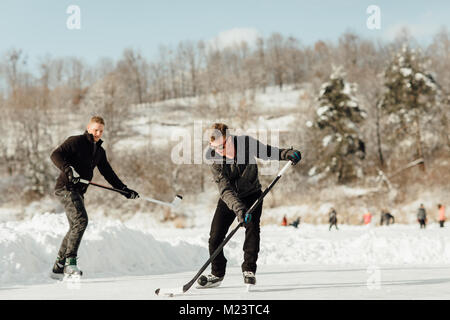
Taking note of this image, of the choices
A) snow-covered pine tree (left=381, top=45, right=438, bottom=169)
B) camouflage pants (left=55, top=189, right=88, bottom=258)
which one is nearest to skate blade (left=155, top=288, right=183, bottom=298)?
camouflage pants (left=55, top=189, right=88, bottom=258)

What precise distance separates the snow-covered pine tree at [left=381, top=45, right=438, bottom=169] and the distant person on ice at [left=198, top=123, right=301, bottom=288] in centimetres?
3503

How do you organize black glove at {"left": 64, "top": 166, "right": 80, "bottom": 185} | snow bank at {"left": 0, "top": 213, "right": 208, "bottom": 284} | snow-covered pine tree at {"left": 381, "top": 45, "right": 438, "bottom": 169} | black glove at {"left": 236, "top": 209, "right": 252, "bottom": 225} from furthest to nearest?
snow-covered pine tree at {"left": 381, "top": 45, "right": 438, "bottom": 169}
snow bank at {"left": 0, "top": 213, "right": 208, "bottom": 284}
black glove at {"left": 64, "top": 166, "right": 80, "bottom": 185}
black glove at {"left": 236, "top": 209, "right": 252, "bottom": 225}

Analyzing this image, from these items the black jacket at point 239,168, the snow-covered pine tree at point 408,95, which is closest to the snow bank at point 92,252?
the black jacket at point 239,168

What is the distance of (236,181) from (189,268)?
10.8 ft

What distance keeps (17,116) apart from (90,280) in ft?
146

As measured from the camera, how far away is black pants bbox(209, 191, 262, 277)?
4.55m

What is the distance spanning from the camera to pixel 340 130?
116 feet

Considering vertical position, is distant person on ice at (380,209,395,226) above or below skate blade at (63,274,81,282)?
below

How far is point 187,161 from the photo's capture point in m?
38.4

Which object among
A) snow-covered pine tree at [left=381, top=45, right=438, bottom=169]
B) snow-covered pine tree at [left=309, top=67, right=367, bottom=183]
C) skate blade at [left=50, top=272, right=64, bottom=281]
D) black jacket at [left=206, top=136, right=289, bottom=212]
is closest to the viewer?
black jacket at [left=206, top=136, right=289, bottom=212]

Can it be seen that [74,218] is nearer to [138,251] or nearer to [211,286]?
[211,286]

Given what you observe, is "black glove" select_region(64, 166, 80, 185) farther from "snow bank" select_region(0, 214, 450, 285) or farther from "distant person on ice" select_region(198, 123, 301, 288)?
"distant person on ice" select_region(198, 123, 301, 288)

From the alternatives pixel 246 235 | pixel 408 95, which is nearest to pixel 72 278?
pixel 246 235

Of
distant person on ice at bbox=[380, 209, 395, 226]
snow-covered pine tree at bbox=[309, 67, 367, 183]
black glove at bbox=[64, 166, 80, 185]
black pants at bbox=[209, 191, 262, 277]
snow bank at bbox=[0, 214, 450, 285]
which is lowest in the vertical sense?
distant person on ice at bbox=[380, 209, 395, 226]
